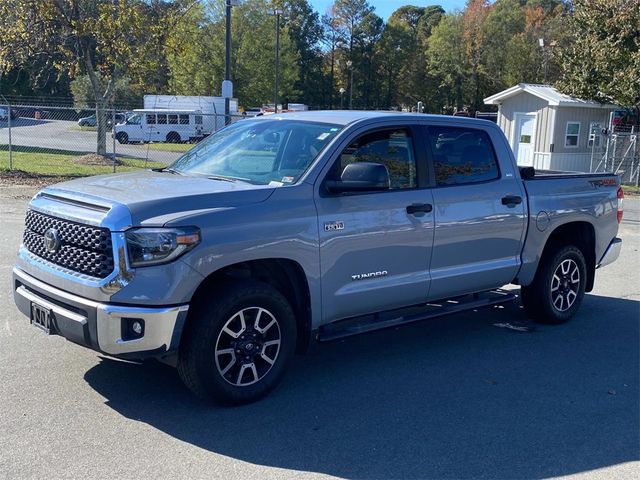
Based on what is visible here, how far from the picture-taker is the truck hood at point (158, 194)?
13.8 feet

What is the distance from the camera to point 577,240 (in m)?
7.12

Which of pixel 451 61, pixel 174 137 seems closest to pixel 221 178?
pixel 174 137

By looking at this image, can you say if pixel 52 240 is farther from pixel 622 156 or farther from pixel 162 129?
pixel 162 129

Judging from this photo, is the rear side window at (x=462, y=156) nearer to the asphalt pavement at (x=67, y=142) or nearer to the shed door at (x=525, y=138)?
the asphalt pavement at (x=67, y=142)

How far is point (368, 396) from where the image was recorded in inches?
192

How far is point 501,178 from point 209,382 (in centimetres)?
328

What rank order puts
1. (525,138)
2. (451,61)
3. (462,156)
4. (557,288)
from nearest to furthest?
(462,156), (557,288), (525,138), (451,61)

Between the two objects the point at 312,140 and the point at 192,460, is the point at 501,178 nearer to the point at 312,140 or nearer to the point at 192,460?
the point at 312,140

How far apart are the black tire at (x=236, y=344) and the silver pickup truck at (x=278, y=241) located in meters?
0.01

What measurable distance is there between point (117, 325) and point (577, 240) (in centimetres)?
496

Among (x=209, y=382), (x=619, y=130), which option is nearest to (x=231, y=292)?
(x=209, y=382)

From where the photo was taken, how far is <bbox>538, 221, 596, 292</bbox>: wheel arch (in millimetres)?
6797

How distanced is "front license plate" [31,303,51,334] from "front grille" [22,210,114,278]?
0.31m

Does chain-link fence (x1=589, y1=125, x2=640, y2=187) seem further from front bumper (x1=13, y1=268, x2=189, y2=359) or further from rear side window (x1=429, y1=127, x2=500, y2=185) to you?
front bumper (x1=13, y1=268, x2=189, y2=359)
